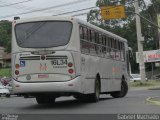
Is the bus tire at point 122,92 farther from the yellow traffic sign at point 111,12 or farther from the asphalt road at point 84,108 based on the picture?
the yellow traffic sign at point 111,12

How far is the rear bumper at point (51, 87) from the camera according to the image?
63.4 ft

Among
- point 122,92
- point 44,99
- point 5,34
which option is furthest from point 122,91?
point 5,34

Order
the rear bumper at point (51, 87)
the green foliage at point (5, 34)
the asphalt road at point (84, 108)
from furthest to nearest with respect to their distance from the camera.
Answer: the green foliage at point (5, 34), the rear bumper at point (51, 87), the asphalt road at point (84, 108)

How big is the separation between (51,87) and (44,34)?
2170 millimetres

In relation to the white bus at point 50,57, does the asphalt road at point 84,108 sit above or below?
below

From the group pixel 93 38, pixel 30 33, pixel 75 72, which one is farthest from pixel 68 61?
pixel 93 38

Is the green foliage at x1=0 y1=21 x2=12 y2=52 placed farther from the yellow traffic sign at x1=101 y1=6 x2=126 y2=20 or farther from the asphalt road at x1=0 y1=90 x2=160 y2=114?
the asphalt road at x1=0 y1=90 x2=160 y2=114

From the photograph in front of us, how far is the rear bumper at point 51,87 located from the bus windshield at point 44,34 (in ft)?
4.89

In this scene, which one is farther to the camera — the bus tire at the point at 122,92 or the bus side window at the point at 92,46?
the bus tire at the point at 122,92

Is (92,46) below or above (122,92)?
above

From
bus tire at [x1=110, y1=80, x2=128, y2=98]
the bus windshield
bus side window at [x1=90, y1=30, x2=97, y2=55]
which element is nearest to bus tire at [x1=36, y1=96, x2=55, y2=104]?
bus side window at [x1=90, y1=30, x2=97, y2=55]

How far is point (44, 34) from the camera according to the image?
790 inches

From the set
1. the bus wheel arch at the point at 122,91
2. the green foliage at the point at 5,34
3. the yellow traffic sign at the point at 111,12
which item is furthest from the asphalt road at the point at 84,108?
the green foliage at the point at 5,34

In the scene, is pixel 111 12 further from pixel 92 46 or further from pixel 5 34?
pixel 5 34
